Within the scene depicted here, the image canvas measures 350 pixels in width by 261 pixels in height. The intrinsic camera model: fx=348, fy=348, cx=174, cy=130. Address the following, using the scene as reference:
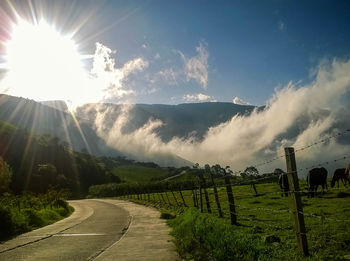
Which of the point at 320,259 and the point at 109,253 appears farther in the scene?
the point at 109,253

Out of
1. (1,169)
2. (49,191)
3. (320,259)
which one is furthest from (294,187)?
(1,169)

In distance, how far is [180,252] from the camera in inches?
469

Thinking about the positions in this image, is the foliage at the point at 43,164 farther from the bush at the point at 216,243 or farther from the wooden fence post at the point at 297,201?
the wooden fence post at the point at 297,201

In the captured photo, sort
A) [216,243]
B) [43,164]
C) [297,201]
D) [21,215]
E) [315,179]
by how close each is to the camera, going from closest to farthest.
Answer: [297,201] → [216,243] → [21,215] → [315,179] → [43,164]

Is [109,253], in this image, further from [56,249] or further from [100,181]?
[100,181]

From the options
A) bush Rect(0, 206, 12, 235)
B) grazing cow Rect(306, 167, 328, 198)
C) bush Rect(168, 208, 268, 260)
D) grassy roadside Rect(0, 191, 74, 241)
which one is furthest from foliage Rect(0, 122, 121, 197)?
bush Rect(168, 208, 268, 260)

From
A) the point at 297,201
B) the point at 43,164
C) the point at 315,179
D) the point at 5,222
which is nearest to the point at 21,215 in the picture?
the point at 5,222

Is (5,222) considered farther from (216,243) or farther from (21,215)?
(216,243)

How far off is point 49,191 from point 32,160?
110 m

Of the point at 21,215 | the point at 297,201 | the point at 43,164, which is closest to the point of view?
the point at 297,201

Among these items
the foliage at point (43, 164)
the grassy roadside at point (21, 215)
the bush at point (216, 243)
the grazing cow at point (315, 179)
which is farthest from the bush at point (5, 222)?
the foliage at point (43, 164)

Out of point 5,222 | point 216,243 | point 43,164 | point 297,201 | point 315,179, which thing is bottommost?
point 216,243

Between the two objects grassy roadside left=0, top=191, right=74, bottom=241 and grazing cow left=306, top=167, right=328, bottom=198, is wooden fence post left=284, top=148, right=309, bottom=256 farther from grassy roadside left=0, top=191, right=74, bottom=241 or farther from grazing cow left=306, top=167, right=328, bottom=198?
grazing cow left=306, top=167, right=328, bottom=198

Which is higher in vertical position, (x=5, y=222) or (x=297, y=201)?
(x=297, y=201)
